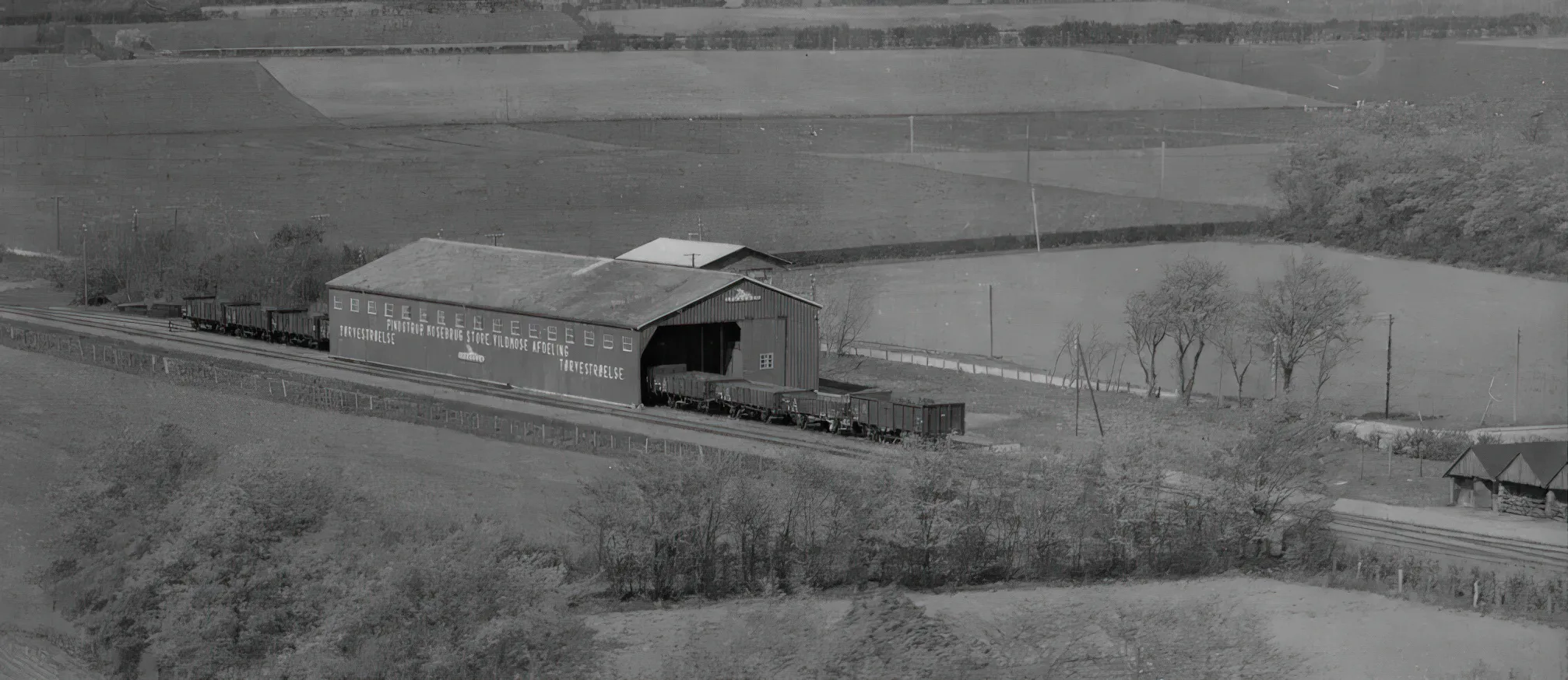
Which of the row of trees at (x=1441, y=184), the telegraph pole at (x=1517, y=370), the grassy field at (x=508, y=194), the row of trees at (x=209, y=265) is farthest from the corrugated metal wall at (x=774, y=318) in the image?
the grassy field at (x=508, y=194)

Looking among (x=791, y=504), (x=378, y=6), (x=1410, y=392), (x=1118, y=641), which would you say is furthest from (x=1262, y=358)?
(x=378, y=6)

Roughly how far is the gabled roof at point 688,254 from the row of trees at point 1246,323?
10.7m

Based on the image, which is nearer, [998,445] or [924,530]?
[924,530]

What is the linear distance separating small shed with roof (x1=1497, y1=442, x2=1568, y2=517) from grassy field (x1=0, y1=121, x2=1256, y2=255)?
33435mm

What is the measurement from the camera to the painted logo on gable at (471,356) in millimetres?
43344

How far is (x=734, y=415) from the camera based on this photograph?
38.4 m

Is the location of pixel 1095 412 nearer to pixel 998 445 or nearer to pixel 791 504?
pixel 998 445

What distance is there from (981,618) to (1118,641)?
275 cm

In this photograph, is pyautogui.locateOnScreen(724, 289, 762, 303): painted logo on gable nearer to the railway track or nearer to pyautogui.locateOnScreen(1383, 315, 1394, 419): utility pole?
the railway track

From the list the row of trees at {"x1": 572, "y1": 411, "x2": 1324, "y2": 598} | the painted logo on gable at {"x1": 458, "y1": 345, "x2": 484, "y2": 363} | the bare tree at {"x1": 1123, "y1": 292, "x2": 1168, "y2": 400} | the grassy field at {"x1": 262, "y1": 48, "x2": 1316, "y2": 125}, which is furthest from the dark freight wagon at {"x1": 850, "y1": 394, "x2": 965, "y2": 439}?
A: the grassy field at {"x1": 262, "y1": 48, "x2": 1316, "y2": 125}

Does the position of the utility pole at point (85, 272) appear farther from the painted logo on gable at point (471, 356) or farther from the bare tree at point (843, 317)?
the bare tree at point (843, 317)

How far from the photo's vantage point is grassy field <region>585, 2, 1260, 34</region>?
223ft

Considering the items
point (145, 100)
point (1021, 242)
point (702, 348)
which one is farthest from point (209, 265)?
point (1021, 242)

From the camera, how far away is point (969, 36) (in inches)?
2729
